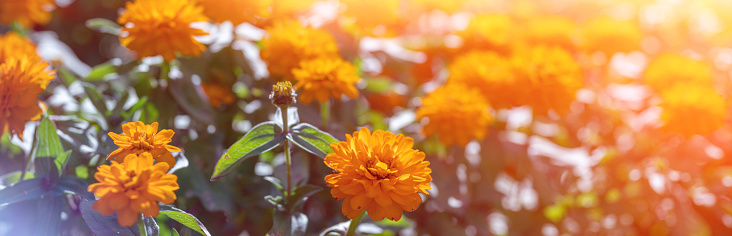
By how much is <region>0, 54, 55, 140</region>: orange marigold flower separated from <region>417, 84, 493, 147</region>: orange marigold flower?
0.65 meters

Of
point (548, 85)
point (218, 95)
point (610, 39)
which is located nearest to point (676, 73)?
point (610, 39)

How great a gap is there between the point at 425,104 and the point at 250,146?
43 centimetres

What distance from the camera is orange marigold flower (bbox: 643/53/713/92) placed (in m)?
1.33

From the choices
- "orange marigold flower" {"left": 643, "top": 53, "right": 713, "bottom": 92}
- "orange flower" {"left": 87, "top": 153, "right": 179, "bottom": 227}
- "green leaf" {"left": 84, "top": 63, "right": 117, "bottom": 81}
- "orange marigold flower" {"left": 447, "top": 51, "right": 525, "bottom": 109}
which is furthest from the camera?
"orange marigold flower" {"left": 643, "top": 53, "right": 713, "bottom": 92}

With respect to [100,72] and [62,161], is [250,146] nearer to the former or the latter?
[62,161]

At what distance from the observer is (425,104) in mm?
1022

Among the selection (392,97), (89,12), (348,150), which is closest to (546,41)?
(392,97)

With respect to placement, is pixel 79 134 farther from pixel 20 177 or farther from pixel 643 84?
pixel 643 84

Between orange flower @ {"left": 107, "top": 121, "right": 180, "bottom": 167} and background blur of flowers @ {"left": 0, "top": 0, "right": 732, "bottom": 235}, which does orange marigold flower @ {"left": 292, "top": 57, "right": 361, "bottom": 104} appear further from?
orange flower @ {"left": 107, "top": 121, "right": 180, "bottom": 167}

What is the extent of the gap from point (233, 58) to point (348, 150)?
55 centimetres

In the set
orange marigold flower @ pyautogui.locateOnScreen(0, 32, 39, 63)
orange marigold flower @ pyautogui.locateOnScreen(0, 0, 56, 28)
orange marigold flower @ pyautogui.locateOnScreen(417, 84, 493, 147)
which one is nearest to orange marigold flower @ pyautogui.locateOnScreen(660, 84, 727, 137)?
orange marigold flower @ pyautogui.locateOnScreen(417, 84, 493, 147)

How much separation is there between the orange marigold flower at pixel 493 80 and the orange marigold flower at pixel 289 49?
306 mm

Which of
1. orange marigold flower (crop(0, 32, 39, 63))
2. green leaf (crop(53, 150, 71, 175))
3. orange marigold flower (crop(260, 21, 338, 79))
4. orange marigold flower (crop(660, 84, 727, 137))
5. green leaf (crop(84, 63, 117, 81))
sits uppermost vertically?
orange marigold flower (crop(660, 84, 727, 137))

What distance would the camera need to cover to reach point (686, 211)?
1.17 metres
